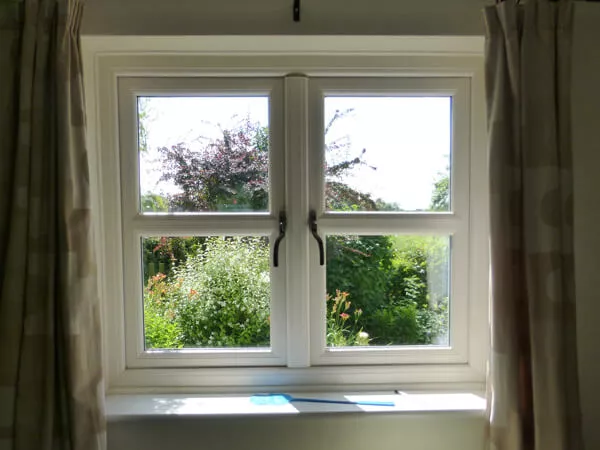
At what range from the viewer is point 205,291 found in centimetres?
147

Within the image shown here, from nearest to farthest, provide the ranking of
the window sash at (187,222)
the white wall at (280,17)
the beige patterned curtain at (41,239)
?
the beige patterned curtain at (41,239)
the white wall at (280,17)
the window sash at (187,222)

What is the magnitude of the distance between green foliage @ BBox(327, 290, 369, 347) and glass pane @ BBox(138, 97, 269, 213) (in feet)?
1.64

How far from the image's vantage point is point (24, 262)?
3.63 ft

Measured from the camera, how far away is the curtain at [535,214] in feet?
3.65

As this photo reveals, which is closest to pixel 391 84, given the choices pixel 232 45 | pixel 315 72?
pixel 315 72

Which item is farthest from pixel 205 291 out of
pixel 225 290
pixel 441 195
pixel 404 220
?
pixel 441 195

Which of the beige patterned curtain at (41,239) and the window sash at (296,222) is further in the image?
the window sash at (296,222)

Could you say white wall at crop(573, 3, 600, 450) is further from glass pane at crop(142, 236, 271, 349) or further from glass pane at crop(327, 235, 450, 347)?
glass pane at crop(142, 236, 271, 349)

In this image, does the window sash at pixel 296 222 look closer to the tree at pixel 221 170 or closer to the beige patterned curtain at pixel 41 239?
the tree at pixel 221 170

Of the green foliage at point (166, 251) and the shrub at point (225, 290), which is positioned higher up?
the green foliage at point (166, 251)

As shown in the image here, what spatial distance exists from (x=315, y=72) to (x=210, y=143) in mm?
443

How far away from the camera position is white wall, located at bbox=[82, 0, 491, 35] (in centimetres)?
123

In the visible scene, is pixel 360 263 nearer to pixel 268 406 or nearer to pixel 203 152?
pixel 268 406

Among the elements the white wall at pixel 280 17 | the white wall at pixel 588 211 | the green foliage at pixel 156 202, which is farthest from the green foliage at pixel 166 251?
the white wall at pixel 588 211
